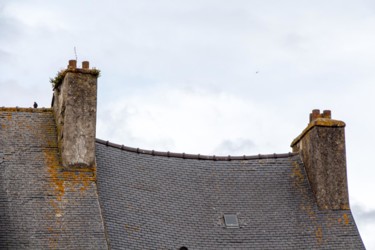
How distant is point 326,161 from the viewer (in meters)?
33.0

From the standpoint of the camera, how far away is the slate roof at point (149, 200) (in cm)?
2809

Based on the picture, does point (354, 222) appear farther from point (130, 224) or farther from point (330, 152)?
point (130, 224)

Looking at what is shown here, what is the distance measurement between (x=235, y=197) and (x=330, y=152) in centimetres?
329

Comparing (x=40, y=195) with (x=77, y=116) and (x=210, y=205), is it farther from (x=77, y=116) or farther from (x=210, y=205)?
(x=210, y=205)

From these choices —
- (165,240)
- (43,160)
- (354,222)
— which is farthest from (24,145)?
(354,222)

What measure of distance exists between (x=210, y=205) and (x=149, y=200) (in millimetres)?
1947

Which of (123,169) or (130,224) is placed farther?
(123,169)

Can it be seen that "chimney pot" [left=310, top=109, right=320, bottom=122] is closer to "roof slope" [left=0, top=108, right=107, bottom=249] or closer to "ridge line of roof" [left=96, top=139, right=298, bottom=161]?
"ridge line of roof" [left=96, top=139, right=298, bottom=161]

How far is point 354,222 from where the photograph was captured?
105 feet

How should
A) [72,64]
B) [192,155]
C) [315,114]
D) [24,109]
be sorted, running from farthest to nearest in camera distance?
[315,114] → [192,155] → [24,109] → [72,64]

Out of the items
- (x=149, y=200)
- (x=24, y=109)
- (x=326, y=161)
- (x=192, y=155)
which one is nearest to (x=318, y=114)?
(x=326, y=161)

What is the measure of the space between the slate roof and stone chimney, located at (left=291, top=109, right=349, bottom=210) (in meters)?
0.32

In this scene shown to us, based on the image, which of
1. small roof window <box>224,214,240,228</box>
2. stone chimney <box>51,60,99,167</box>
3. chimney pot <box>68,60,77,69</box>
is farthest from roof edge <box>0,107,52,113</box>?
small roof window <box>224,214,240,228</box>

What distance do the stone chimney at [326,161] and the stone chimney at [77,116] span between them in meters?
6.93
